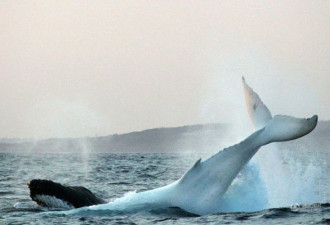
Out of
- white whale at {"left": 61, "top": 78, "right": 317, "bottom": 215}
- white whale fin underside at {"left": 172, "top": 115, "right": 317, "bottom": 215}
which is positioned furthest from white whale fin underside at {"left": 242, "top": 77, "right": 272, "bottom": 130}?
white whale fin underside at {"left": 172, "top": 115, "right": 317, "bottom": 215}

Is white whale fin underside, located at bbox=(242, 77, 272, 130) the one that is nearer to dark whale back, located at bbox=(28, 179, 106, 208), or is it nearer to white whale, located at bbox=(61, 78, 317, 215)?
white whale, located at bbox=(61, 78, 317, 215)

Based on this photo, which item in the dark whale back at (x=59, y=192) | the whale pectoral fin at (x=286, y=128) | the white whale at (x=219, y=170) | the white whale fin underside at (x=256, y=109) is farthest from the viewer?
the dark whale back at (x=59, y=192)

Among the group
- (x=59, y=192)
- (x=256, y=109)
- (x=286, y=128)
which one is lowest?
(x=59, y=192)

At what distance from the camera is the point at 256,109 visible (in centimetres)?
1530

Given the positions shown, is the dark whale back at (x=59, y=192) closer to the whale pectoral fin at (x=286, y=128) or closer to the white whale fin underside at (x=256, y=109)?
the white whale fin underside at (x=256, y=109)

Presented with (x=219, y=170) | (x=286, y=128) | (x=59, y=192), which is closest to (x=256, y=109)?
(x=286, y=128)

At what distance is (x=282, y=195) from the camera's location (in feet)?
57.1

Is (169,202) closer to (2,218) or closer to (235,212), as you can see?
(235,212)

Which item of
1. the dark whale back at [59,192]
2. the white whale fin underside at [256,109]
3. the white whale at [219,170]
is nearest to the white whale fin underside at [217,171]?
the white whale at [219,170]

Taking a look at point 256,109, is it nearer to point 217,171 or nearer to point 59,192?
point 217,171

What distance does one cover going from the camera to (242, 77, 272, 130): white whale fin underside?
15.1m

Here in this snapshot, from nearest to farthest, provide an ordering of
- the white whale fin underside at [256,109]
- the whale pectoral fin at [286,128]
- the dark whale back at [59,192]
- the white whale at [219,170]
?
the whale pectoral fin at [286,128] < the white whale at [219,170] < the white whale fin underside at [256,109] < the dark whale back at [59,192]

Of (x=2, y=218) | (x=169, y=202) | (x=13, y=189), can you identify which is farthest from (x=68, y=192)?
(x=13, y=189)

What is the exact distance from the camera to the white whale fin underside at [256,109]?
15.1m
